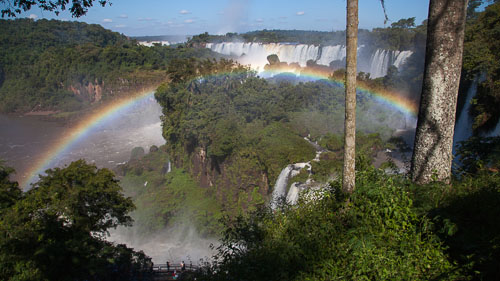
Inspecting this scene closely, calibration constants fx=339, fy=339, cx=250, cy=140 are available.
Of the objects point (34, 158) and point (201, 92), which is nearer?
point (201, 92)

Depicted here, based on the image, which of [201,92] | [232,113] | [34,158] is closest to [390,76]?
[232,113]

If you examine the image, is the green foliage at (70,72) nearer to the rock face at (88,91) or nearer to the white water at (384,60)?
the rock face at (88,91)

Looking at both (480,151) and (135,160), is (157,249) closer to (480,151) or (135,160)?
(135,160)

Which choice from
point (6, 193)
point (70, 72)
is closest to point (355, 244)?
point (6, 193)

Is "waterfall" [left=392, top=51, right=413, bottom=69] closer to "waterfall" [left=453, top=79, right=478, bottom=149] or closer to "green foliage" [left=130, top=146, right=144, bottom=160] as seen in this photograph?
"waterfall" [left=453, top=79, right=478, bottom=149]

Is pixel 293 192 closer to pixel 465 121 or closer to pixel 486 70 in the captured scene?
pixel 465 121

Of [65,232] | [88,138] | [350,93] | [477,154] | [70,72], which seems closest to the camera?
[350,93]
